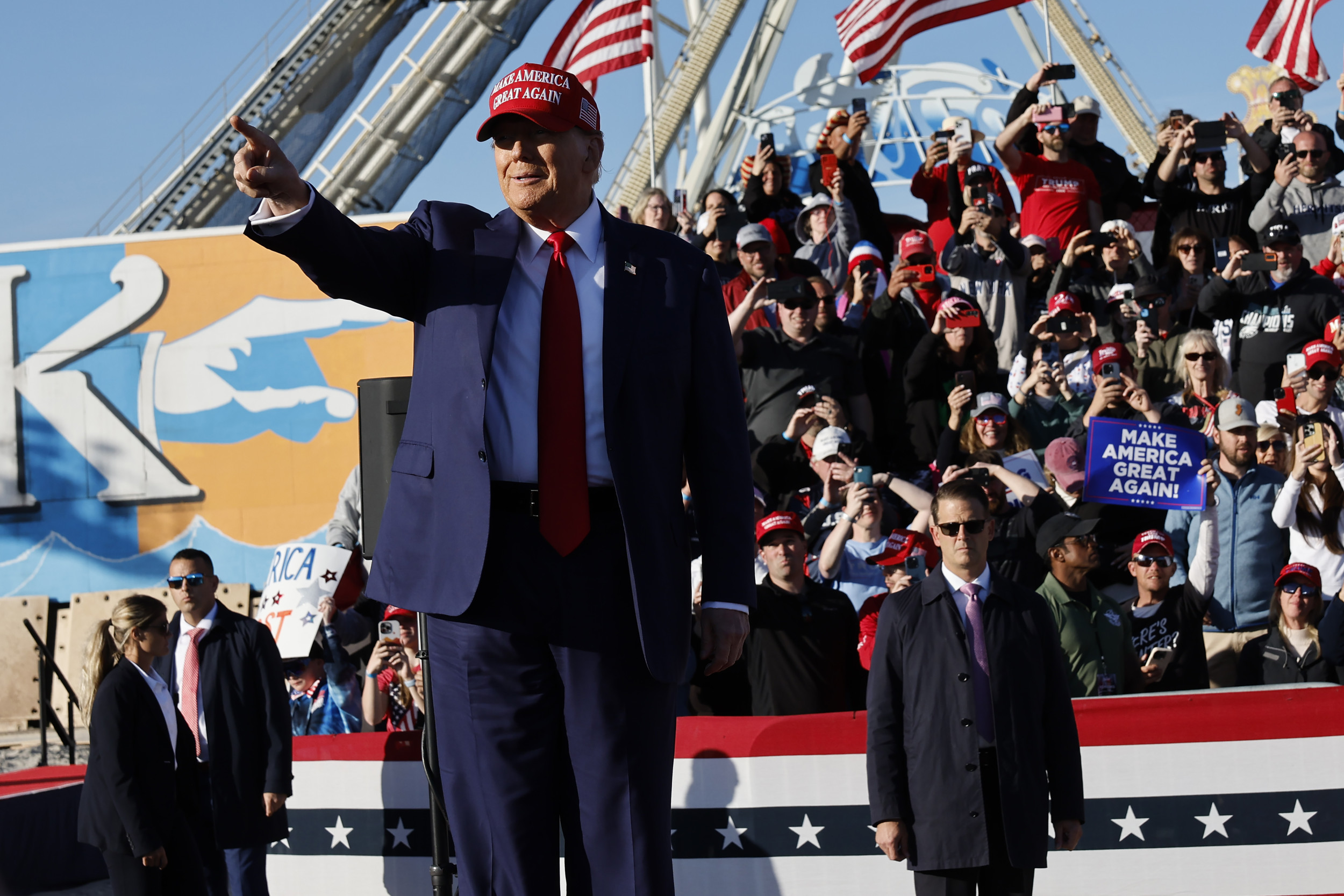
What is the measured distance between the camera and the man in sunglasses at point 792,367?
905 cm

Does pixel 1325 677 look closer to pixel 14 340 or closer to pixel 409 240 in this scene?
pixel 409 240

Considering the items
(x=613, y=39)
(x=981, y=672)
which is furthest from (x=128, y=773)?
(x=613, y=39)

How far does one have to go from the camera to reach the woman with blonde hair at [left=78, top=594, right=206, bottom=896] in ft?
20.5

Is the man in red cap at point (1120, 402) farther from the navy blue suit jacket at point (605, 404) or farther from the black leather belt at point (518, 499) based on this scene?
the black leather belt at point (518, 499)

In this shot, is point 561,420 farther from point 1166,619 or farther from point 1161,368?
point 1161,368

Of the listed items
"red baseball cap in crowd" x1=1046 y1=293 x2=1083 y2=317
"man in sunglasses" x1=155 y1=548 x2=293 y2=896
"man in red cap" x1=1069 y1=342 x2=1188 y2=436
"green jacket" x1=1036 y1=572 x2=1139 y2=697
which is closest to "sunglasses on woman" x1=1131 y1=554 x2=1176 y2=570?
"green jacket" x1=1036 y1=572 x2=1139 y2=697

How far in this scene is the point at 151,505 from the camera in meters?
11.7

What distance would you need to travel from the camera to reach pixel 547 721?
103 inches

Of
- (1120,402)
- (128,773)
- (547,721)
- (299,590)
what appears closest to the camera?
(547,721)

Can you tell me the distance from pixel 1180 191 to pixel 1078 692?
6.04 meters

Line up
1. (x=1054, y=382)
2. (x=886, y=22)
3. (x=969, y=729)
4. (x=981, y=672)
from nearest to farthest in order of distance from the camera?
(x=969, y=729) < (x=981, y=672) < (x=1054, y=382) < (x=886, y=22)

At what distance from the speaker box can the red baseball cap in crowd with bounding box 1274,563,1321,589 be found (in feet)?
13.4

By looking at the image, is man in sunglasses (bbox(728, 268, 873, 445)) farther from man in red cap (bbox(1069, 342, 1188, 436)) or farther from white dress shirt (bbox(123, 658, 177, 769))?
white dress shirt (bbox(123, 658, 177, 769))

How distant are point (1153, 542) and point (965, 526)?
8.10ft
